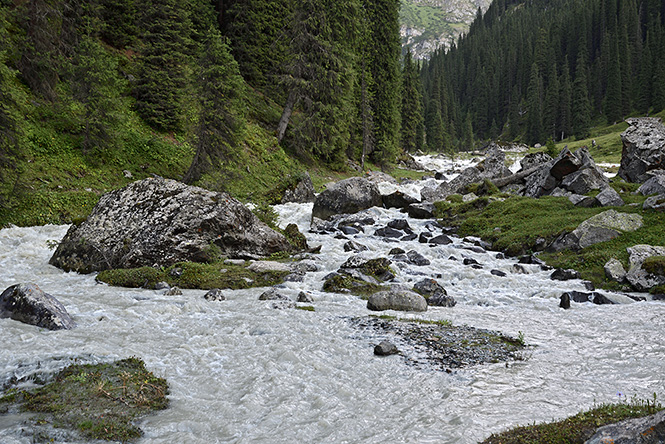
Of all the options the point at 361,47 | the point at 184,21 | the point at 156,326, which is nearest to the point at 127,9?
the point at 184,21

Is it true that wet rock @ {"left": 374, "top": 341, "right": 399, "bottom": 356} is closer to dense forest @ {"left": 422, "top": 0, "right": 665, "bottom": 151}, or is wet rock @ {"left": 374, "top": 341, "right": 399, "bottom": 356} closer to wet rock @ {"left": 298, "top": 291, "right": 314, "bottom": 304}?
wet rock @ {"left": 298, "top": 291, "right": 314, "bottom": 304}

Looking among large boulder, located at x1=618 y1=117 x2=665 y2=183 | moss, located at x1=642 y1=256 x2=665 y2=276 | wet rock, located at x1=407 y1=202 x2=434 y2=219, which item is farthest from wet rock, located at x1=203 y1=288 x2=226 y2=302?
large boulder, located at x1=618 y1=117 x2=665 y2=183

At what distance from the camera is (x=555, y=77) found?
106m

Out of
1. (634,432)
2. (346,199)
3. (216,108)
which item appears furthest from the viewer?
(346,199)

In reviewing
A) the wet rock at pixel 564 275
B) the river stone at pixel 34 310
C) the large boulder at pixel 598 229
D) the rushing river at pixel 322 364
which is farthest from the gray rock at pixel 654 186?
the river stone at pixel 34 310

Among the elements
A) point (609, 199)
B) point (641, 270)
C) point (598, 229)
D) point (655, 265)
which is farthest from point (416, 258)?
point (609, 199)

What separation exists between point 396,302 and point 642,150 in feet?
87.4

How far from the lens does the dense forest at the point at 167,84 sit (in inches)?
770

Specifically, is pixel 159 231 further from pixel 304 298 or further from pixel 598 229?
pixel 598 229

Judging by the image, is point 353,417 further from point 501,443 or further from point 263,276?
point 263,276

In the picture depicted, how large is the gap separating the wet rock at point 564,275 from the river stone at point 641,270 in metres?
1.46

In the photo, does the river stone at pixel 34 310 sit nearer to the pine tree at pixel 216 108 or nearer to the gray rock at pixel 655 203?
the pine tree at pixel 216 108

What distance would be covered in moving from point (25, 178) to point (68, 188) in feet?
5.71

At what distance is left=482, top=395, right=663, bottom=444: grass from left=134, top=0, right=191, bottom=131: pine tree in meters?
25.1
